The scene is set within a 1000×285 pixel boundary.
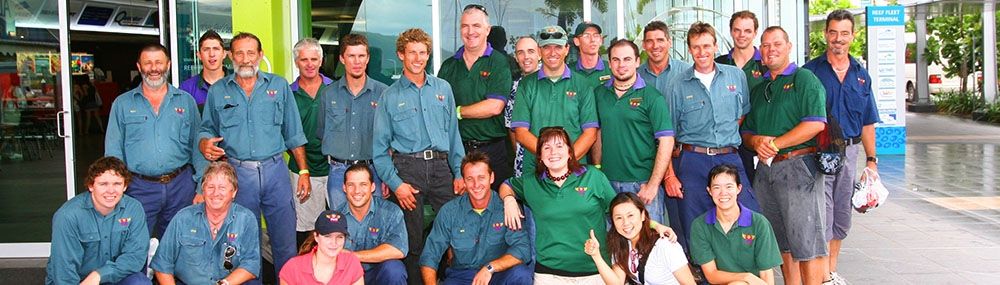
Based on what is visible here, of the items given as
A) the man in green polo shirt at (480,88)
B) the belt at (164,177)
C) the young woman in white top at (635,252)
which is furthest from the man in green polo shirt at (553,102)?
the belt at (164,177)

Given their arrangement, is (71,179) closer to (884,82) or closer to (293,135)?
(293,135)

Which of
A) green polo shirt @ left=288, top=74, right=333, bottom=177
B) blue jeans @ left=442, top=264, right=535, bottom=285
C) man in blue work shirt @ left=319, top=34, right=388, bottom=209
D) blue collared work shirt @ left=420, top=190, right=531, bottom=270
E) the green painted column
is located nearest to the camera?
blue jeans @ left=442, top=264, right=535, bottom=285

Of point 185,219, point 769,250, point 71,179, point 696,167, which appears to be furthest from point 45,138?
point 769,250

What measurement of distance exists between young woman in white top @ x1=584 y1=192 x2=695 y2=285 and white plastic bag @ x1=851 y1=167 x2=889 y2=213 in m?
1.73

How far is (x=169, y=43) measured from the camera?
7.59 metres

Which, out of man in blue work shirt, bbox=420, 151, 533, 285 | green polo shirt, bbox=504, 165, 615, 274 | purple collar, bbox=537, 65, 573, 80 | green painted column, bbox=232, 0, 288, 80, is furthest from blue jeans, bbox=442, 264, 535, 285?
green painted column, bbox=232, 0, 288, 80

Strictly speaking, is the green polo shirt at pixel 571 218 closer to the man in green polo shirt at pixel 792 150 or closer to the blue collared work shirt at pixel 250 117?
the man in green polo shirt at pixel 792 150

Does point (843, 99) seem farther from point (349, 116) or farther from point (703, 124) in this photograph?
point (349, 116)

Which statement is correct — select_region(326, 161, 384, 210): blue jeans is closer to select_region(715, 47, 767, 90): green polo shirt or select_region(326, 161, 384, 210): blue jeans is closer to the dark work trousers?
the dark work trousers

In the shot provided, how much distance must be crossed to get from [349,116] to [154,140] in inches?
43.4

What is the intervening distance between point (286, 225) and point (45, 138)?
2.94 metres

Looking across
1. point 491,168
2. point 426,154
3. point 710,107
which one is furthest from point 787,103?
point 426,154

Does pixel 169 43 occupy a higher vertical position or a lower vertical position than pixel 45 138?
higher

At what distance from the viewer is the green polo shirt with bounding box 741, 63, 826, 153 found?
215 inches
